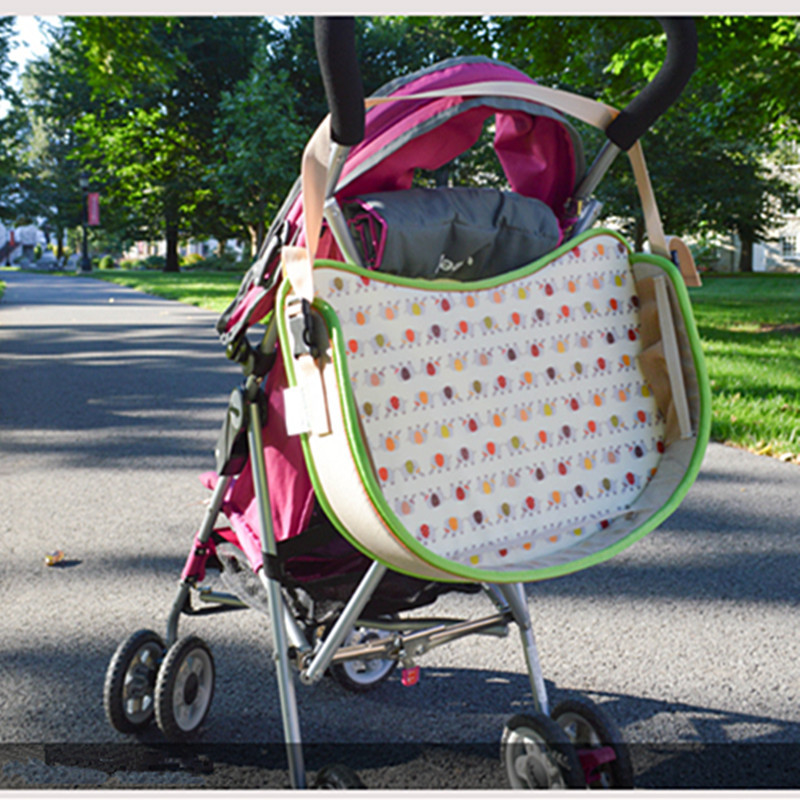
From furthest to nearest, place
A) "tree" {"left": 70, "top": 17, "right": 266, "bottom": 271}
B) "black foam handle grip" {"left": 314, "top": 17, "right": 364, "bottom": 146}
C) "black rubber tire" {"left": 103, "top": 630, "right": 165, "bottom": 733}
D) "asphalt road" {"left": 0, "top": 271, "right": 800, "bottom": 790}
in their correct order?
"tree" {"left": 70, "top": 17, "right": 266, "bottom": 271}
"black rubber tire" {"left": 103, "top": 630, "right": 165, "bottom": 733}
"asphalt road" {"left": 0, "top": 271, "right": 800, "bottom": 790}
"black foam handle grip" {"left": 314, "top": 17, "right": 364, "bottom": 146}

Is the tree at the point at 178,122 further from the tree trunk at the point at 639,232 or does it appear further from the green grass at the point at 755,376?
the green grass at the point at 755,376

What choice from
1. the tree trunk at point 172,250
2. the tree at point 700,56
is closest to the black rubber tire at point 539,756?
the tree at point 700,56

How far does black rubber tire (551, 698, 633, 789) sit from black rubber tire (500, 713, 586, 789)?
0.06 metres

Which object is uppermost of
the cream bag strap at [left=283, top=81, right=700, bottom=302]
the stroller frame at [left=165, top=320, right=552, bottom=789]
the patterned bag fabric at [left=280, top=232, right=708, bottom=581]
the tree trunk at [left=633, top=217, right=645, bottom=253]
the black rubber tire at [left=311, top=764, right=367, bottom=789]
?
the tree trunk at [left=633, top=217, right=645, bottom=253]

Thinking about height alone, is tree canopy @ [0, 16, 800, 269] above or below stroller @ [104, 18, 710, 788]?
above

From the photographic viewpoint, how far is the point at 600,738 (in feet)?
6.51

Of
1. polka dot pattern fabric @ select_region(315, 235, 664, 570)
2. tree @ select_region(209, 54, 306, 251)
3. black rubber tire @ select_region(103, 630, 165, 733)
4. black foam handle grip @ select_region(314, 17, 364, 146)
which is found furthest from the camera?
tree @ select_region(209, 54, 306, 251)

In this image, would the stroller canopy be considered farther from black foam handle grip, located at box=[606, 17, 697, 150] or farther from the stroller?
black foam handle grip, located at box=[606, 17, 697, 150]

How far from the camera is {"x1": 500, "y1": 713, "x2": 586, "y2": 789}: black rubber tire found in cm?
185

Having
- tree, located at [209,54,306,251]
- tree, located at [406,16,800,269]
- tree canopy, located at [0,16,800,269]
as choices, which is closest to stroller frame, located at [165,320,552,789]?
tree, located at [406,16,800,269]

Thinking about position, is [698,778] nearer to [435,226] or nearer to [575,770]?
[575,770]

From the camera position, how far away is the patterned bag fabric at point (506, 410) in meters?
1.78

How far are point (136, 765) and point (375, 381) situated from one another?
1225mm

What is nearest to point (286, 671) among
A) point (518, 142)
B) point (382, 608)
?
point (382, 608)
